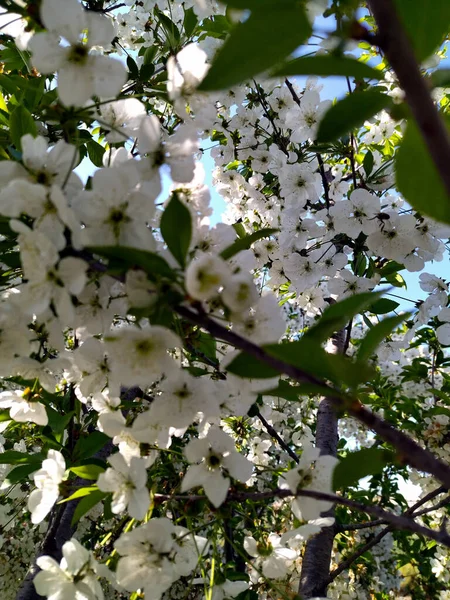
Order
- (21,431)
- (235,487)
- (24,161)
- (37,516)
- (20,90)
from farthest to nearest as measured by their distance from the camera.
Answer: (21,431) < (20,90) < (37,516) < (235,487) < (24,161)

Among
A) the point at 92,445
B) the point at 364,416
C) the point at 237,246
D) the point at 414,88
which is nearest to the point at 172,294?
the point at 237,246

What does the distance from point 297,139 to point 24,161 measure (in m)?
1.84

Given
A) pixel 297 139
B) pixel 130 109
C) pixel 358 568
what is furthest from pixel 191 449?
pixel 358 568

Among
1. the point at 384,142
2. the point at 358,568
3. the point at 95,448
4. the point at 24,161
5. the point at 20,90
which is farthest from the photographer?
the point at 358,568

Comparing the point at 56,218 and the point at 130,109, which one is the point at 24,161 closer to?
the point at 56,218

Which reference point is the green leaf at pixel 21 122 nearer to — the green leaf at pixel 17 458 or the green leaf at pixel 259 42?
the green leaf at pixel 259 42

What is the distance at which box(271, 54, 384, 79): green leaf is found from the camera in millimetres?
593

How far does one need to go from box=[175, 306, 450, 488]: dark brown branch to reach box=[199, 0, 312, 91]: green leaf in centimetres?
30

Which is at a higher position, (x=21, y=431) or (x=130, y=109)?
(x=130, y=109)

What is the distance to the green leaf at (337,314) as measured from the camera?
0.77m

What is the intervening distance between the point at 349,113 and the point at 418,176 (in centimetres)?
12

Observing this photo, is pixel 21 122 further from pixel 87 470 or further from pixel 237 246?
pixel 87 470

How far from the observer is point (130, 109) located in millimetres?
1108

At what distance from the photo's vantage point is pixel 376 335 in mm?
789
